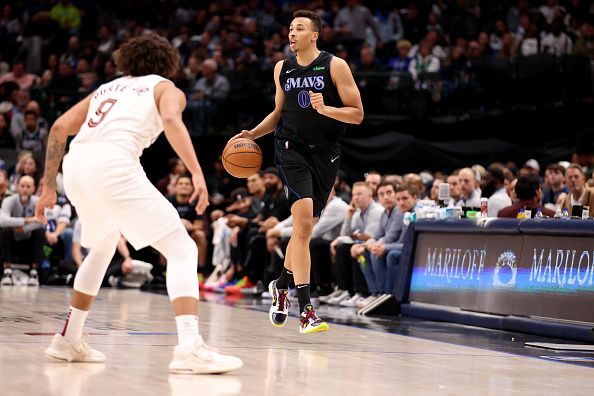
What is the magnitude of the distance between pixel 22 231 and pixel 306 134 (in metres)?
8.04

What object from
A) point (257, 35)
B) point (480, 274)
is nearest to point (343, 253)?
point (480, 274)

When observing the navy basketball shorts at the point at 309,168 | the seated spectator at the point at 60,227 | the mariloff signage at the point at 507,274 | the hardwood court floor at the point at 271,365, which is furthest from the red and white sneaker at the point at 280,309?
the seated spectator at the point at 60,227

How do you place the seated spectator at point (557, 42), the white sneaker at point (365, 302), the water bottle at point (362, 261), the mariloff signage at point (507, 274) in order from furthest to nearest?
the seated spectator at point (557, 42) < the water bottle at point (362, 261) < the white sneaker at point (365, 302) < the mariloff signage at point (507, 274)

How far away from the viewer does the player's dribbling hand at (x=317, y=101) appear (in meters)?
7.68

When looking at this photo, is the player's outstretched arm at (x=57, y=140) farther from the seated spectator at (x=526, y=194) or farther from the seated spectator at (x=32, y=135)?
the seated spectator at (x=32, y=135)

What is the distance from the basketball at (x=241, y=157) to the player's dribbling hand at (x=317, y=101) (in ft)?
2.45

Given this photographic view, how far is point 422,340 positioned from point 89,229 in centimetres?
334

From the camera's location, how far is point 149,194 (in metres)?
5.45

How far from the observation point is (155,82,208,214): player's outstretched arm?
17.5 ft

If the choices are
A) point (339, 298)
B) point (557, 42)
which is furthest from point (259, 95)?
point (339, 298)

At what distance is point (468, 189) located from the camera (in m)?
12.1

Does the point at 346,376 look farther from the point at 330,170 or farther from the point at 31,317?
the point at 31,317

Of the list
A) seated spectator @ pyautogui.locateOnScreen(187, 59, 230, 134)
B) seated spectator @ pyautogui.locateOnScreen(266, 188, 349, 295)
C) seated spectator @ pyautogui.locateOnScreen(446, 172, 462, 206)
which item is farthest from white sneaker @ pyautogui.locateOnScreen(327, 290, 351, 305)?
seated spectator @ pyautogui.locateOnScreen(187, 59, 230, 134)

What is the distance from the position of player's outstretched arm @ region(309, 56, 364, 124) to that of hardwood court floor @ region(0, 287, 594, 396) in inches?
64.0
